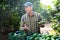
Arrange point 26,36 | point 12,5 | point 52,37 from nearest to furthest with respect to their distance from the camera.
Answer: point 52,37
point 26,36
point 12,5

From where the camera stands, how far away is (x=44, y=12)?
1666 millimetres

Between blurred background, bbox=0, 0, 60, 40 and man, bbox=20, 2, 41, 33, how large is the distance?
0.12 feet

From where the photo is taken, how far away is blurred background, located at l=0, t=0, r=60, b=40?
163 cm

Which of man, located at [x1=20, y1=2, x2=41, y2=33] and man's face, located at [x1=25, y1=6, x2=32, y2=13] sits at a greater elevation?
man's face, located at [x1=25, y1=6, x2=32, y2=13]

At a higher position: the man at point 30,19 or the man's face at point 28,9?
the man's face at point 28,9

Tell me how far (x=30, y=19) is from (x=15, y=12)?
147 millimetres

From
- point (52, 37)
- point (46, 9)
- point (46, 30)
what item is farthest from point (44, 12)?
point (52, 37)

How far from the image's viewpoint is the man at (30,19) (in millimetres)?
1665

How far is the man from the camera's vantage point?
5.46 feet

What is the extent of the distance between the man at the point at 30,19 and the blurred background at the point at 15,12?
35 millimetres

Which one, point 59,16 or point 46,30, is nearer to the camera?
point 59,16

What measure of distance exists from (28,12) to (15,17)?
0.58 ft

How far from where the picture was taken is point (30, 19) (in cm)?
169

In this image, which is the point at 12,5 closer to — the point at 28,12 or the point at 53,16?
the point at 28,12
